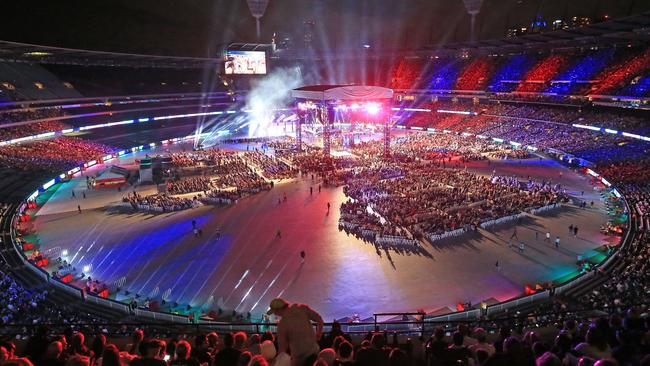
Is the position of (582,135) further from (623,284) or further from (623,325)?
(623,325)

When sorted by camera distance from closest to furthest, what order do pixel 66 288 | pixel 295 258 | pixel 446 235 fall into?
pixel 66 288
pixel 295 258
pixel 446 235

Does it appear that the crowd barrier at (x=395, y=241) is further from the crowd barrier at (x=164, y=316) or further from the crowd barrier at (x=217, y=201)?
the crowd barrier at (x=217, y=201)

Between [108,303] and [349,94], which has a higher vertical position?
[349,94]

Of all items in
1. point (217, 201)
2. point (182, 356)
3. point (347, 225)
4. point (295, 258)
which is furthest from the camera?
point (217, 201)

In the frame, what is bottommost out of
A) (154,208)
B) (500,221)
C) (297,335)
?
(500,221)

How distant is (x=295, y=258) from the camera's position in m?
21.7

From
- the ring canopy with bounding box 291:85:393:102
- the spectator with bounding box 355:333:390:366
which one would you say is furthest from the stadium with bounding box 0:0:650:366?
the ring canopy with bounding box 291:85:393:102

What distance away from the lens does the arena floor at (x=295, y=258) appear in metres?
17.9

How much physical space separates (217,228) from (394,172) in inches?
717

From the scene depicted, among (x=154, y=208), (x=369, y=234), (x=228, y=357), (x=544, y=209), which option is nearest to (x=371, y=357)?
(x=228, y=357)

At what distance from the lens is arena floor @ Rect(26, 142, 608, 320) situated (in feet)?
58.7

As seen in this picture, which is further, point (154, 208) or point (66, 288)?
point (154, 208)

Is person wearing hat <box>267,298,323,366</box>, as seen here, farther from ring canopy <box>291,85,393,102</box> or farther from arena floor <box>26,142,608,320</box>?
ring canopy <box>291,85,393,102</box>

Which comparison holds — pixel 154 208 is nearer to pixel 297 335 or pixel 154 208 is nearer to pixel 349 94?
pixel 349 94
